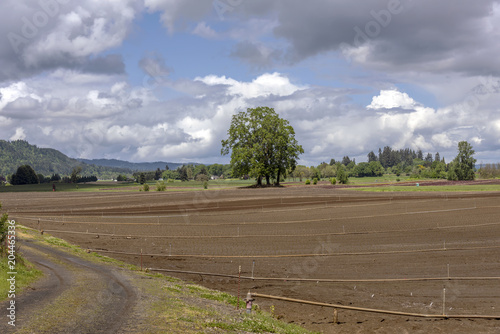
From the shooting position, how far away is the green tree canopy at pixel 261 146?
112m

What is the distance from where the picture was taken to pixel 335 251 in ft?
114

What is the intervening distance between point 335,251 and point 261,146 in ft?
259

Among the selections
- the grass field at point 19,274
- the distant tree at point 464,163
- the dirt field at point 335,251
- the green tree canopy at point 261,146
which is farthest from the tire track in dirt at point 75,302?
the distant tree at point 464,163

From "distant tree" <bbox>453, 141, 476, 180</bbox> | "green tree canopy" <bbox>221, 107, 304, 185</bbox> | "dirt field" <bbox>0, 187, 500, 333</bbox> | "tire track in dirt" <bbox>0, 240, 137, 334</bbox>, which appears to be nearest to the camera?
"tire track in dirt" <bbox>0, 240, 137, 334</bbox>

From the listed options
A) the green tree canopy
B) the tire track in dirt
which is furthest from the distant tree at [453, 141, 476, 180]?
the tire track in dirt

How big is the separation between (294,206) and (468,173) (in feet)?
398

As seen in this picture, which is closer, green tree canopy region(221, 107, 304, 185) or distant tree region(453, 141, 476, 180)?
green tree canopy region(221, 107, 304, 185)

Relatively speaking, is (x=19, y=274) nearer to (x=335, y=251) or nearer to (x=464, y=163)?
(x=335, y=251)

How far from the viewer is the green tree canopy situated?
111500 millimetres

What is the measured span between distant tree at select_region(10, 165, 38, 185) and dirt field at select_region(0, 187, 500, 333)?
121 meters

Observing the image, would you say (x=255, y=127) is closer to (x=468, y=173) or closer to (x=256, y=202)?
(x=256, y=202)

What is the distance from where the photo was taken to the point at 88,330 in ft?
47.7

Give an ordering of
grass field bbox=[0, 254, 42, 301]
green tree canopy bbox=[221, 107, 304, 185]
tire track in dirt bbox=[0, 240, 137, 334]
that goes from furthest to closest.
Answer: green tree canopy bbox=[221, 107, 304, 185] < grass field bbox=[0, 254, 42, 301] < tire track in dirt bbox=[0, 240, 137, 334]

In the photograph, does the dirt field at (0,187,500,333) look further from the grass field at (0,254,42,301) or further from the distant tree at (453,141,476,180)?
the distant tree at (453,141,476,180)
